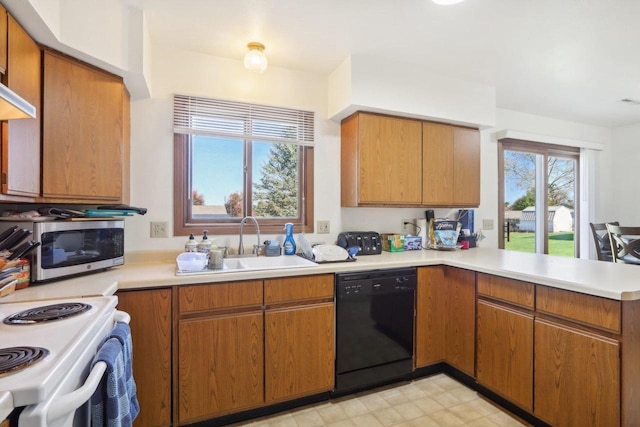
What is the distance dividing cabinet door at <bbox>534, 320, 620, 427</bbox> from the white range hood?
2.43 metres

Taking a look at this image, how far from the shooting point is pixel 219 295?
178 cm

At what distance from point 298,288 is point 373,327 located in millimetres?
613

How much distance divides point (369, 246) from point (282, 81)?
153 cm

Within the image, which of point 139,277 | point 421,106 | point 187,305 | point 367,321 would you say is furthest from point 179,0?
point 367,321

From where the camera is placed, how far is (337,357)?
2.05 meters

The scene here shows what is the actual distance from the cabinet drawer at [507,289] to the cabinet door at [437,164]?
0.90 metres

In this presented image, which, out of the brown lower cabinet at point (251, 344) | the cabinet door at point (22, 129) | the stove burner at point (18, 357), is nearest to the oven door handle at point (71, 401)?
the stove burner at point (18, 357)

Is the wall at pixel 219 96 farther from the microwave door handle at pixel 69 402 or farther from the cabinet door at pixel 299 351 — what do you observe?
the microwave door handle at pixel 69 402

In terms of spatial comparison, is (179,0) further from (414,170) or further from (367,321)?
(367,321)

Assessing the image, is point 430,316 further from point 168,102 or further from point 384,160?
point 168,102

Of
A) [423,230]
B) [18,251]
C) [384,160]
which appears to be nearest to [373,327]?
[423,230]

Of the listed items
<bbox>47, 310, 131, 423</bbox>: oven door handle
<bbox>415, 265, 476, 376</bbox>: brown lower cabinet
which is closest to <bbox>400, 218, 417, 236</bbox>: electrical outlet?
<bbox>415, 265, 476, 376</bbox>: brown lower cabinet

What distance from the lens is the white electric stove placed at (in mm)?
650

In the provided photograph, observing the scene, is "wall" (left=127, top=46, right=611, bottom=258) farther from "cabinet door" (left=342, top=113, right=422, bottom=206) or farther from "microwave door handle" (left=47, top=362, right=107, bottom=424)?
"microwave door handle" (left=47, top=362, right=107, bottom=424)
